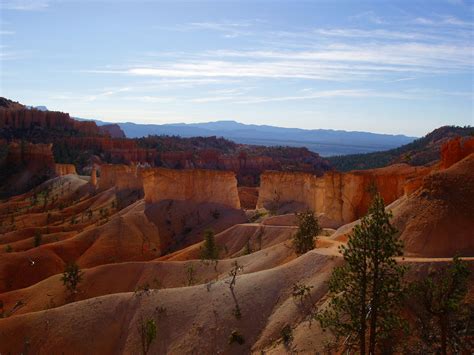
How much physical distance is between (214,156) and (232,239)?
7078 cm

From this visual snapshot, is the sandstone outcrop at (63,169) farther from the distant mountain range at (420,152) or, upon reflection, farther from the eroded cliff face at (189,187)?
the distant mountain range at (420,152)

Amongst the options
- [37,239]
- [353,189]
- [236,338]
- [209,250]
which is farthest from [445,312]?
[37,239]

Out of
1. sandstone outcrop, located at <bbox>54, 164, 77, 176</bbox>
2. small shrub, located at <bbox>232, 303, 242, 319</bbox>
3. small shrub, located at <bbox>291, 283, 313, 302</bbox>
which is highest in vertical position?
sandstone outcrop, located at <bbox>54, 164, 77, 176</bbox>

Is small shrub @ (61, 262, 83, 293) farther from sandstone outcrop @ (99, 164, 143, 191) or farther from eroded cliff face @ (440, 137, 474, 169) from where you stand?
sandstone outcrop @ (99, 164, 143, 191)

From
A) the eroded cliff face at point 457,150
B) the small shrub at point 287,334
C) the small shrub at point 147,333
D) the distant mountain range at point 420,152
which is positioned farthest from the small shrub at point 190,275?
the distant mountain range at point 420,152

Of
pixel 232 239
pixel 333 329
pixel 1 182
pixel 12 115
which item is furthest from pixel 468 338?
pixel 12 115

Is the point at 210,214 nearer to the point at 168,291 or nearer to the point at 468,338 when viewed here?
the point at 168,291

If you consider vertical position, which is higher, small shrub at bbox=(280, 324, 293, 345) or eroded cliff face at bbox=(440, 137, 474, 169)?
eroded cliff face at bbox=(440, 137, 474, 169)

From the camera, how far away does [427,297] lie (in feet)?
62.3

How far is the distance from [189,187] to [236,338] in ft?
121

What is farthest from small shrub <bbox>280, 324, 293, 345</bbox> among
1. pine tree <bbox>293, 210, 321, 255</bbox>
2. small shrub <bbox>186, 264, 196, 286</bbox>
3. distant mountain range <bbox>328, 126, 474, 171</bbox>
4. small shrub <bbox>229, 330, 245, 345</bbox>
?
distant mountain range <bbox>328, 126, 474, 171</bbox>

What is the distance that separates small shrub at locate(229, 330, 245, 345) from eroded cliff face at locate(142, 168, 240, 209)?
34.8 metres

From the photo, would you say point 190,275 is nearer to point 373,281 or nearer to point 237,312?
point 237,312

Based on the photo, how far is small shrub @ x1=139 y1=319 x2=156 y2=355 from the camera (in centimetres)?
2487
